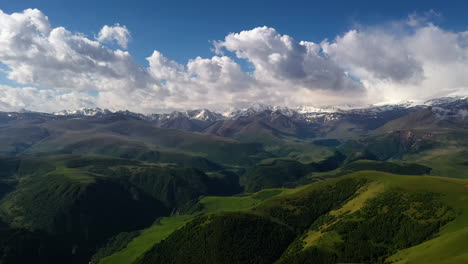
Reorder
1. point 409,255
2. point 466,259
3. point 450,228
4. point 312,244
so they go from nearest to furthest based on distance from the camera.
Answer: point 466,259, point 409,255, point 450,228, point 312,244

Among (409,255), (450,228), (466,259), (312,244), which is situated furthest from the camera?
(312,244)

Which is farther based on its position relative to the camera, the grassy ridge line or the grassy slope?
the grassy slope

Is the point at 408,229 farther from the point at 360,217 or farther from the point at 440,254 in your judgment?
the point at 440,254

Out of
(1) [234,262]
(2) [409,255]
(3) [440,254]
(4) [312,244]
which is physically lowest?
(1) [234,262]

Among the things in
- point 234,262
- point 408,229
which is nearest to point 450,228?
point 408,229

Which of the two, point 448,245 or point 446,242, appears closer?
point 448,245

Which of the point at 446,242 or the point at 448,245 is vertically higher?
the point at 448,245

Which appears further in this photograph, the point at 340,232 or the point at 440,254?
the point at 340,232

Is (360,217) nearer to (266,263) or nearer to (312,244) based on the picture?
(312,244)

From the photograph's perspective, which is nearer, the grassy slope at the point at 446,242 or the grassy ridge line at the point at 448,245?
the grassy ridge line at the point at 448,245

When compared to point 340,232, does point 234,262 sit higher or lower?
lower
